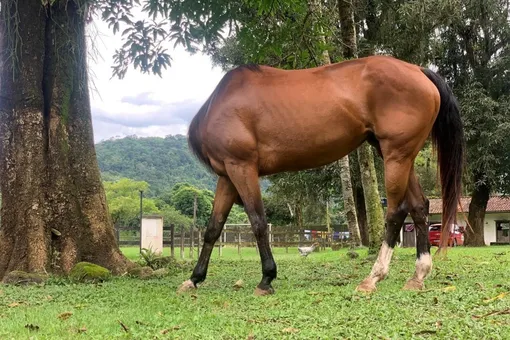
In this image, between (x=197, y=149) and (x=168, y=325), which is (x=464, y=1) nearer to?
(x=197, y=149)

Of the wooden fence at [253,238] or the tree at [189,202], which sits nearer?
the wooden fence at [253,238]

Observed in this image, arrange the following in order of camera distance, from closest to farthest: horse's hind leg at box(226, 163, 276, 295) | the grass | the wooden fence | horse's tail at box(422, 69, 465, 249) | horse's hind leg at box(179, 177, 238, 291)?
the grass → horse's hind leg at box(226, 163, 276, 295) → horse's tail at box(422, 69, 465, 249) → horse's hind leg at box(179, 177, 238, 291) → the wooden fence

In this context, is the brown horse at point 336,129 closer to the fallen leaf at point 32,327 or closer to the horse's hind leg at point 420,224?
the horse's hind leg at point 420,224

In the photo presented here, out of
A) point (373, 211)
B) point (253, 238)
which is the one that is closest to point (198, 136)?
point (373, 211)

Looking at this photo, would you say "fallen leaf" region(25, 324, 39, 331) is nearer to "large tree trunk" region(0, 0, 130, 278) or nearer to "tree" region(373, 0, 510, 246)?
"large tree trunk" region(0, 0, 130, 278)

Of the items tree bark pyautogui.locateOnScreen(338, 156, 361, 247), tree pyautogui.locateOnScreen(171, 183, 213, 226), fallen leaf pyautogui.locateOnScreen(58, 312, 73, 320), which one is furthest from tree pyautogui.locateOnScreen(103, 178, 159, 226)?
fallen leaf pyautogui.locateOnScreen(58, 312, 73, 320)

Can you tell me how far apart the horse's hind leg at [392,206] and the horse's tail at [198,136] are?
6.07ft

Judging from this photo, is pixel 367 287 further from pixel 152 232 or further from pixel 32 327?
pixel 152 232

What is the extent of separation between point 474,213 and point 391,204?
76.7 feet

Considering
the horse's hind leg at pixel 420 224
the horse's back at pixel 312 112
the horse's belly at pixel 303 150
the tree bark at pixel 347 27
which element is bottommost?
the horse's hind leg at pixel 420 224

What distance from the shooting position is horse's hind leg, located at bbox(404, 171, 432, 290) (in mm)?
4816

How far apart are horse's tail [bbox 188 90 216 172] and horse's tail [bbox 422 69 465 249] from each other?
88.2 inches

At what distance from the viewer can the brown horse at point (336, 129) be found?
188 inches

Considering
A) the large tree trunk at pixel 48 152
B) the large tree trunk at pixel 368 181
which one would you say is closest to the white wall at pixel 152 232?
the large tree trunk at pixel 368 181
